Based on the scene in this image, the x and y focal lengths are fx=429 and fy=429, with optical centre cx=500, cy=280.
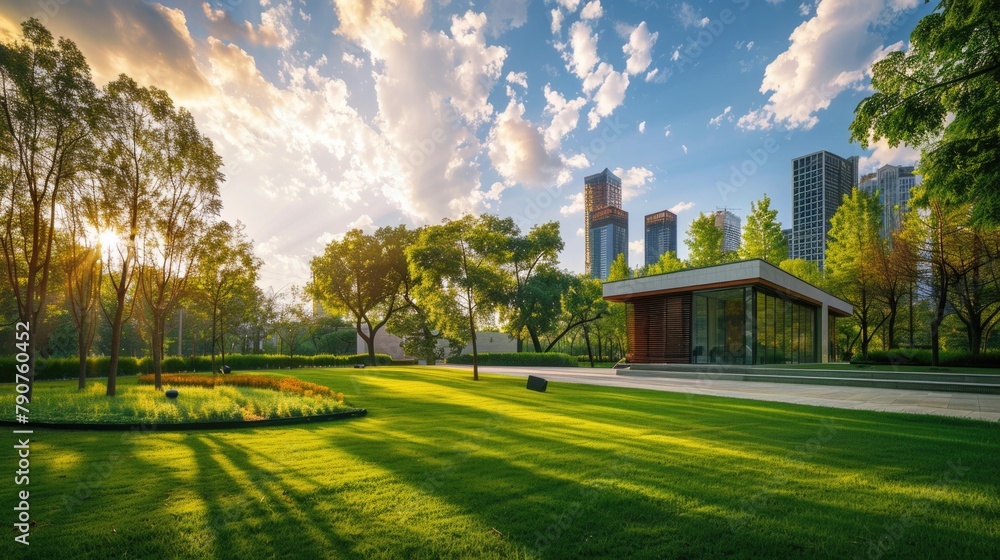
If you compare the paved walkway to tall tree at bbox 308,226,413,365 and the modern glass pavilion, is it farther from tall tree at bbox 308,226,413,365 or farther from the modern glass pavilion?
tall tree at bbox 308,226,413,365

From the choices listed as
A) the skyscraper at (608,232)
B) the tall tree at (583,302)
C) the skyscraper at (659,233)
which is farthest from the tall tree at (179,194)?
the skyscraper at (659,233)

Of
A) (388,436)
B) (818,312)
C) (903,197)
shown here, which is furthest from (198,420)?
(903,197)

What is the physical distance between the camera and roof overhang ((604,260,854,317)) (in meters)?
24.4

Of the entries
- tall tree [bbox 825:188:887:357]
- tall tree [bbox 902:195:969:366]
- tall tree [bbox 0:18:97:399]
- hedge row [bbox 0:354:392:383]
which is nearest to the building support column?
tall tree [bbox 825:188:887:357]

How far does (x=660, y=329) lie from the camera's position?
2956cm

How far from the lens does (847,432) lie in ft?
25.3

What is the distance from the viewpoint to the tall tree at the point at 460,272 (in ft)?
68.8

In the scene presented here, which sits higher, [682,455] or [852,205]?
[852,205]

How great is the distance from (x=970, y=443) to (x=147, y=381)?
25542 millimetres

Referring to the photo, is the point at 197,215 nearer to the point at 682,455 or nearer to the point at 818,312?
the point at 682,455

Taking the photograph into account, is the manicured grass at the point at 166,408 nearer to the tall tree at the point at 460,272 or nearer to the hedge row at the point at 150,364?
the tall tree at the point at 460,272

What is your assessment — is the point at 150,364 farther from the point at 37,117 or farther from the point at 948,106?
the point at 948,106

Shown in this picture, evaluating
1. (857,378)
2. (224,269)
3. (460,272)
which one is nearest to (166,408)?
(460,272)

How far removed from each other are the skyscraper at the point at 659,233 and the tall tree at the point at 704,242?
2136 inches
